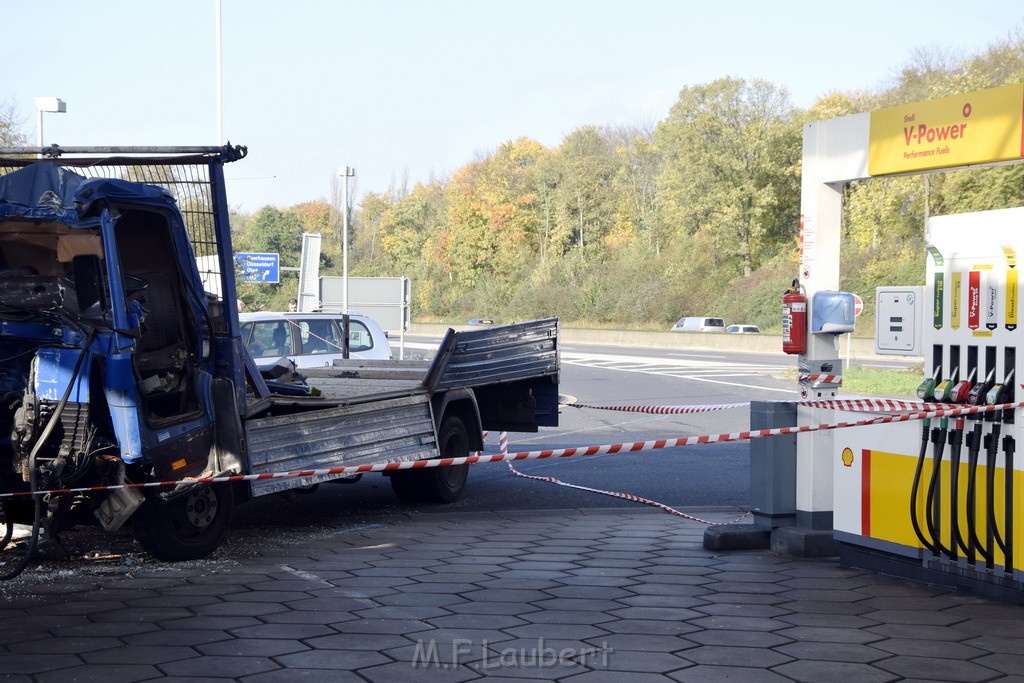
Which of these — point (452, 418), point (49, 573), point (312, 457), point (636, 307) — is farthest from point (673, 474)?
point (636, 307)

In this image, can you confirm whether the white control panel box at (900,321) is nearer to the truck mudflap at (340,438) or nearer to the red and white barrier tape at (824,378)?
the red and white barrier tape at (824,378)

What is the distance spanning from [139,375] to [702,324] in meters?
51.3

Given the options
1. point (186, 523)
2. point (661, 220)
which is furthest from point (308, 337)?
point (661, 220)

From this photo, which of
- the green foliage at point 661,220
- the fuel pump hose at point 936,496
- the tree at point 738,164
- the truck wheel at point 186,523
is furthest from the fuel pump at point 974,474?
the tree at point 738,164

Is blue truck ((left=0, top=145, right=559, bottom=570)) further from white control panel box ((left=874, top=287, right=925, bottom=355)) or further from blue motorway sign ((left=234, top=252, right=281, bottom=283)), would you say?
blue motorway sign ((left=234, top=252, right=281, bottom=283))

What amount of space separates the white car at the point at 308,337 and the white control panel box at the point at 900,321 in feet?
23.9

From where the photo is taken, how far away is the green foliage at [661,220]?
155 ft

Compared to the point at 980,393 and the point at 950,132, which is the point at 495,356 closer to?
the point at 950,132

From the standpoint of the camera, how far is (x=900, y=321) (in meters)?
6.94

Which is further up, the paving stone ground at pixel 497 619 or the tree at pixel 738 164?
the tree at pixel 738 164

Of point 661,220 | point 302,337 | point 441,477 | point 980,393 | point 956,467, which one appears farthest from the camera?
point 661,220

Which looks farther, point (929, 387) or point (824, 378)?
point (824, 378)

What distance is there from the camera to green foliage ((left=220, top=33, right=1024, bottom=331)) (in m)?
47.2

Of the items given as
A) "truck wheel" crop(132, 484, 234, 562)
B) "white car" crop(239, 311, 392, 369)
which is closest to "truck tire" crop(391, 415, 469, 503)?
"truck wheel" crop(132, 484, 234, 562)
